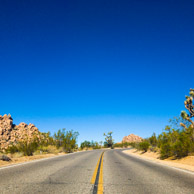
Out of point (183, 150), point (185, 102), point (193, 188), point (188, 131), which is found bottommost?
point (193, 188)

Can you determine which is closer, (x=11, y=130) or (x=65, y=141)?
(x=65, y=141)

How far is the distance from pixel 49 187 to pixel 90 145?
62783 millimetres

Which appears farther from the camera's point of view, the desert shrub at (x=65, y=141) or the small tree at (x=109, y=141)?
the small tree at (x=109, y=141)

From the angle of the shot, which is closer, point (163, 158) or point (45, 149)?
point (163, 158)

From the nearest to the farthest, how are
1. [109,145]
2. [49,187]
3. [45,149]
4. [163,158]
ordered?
[49,187] < [163,158] < [45,149] < [109,145]

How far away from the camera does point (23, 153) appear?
20828 millimetres

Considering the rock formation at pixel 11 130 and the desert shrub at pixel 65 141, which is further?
the rock formation at pixel 11 130

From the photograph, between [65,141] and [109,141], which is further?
[109,141]

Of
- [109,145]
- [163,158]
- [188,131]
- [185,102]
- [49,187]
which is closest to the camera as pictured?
[49,187]

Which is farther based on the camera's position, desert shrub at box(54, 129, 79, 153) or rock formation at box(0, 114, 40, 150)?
rock formation at box(0, 114, 40, 150)

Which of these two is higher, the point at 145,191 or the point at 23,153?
the point at 23,153

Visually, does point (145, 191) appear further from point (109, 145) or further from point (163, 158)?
point (109, 145)

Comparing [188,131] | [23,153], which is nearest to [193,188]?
[188,131]

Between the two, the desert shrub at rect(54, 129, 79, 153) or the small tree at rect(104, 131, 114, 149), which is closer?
the desert shrub at rect(54, 129, 79, 153)
